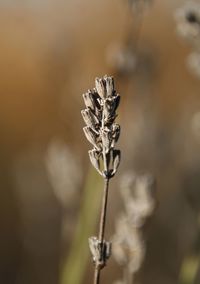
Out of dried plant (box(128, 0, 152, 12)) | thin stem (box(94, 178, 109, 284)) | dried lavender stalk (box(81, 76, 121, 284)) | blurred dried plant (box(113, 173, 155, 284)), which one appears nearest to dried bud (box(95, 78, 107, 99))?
dried lavender stalk (box(81, 76, 121, 284))

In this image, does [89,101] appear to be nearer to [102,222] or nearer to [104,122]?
[104,122]

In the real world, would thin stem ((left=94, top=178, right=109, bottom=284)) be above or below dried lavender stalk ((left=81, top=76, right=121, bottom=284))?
below

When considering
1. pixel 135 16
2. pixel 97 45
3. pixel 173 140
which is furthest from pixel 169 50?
pixel 135 16

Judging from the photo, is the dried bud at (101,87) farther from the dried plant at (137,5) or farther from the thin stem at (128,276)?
the dried plant at (137,5)

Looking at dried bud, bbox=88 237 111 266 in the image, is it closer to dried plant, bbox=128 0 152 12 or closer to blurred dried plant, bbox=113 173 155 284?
blurred dried plant, bbox=113 173 155 284

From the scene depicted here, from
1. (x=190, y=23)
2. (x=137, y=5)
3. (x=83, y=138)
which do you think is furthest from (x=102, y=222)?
(x=83, y=138)

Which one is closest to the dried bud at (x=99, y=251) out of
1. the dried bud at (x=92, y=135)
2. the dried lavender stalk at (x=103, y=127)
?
the dried lavender stalk at (x=103, y=127)

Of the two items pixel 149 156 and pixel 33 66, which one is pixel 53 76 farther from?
pixel 33 66
